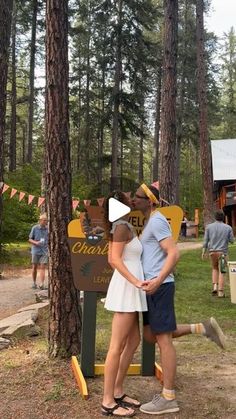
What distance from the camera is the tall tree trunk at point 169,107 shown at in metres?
12.2

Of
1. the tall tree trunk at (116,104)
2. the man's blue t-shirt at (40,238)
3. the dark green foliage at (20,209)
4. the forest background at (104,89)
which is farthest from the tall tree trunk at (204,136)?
the man's blue t-shirt at (40,238)

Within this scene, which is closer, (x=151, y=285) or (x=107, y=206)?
(x=151, y=285)

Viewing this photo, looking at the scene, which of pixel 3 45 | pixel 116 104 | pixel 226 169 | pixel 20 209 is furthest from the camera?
pixel 226 169

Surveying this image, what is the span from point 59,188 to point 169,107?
7.46 metres

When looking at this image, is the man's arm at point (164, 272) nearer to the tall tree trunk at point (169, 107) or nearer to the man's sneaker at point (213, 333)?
the man's sneaker at point (213, 333)

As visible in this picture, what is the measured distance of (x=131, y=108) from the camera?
28359mm

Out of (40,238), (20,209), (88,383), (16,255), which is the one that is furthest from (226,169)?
(88,383)

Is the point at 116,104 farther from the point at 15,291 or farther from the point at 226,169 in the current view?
the point at 15,291

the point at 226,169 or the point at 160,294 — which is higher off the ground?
the point at 226,169

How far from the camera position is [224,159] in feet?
106

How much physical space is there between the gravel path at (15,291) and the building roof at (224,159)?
1869 centimetres

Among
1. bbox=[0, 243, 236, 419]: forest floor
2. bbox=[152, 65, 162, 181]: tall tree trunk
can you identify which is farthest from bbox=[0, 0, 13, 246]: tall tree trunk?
bbox=[152, 65, 162, 181]: tall tree trunk

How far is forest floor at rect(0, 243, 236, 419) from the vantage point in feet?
14.1

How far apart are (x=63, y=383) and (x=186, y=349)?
199cm
